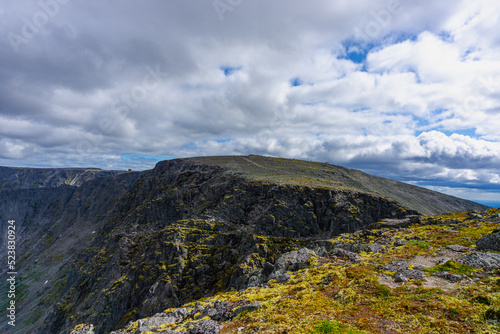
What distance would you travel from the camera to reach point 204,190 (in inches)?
2940

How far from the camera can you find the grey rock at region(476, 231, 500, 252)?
779 inches

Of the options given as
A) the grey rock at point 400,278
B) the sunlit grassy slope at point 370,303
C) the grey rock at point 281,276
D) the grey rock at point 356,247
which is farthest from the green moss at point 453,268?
the grey rock at point 281,276

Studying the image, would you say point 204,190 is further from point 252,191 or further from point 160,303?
point 160,303

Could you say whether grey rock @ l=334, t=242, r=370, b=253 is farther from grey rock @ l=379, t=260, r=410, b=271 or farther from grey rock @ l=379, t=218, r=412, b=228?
grey rock @ l=379, t=218, r=412, b=228

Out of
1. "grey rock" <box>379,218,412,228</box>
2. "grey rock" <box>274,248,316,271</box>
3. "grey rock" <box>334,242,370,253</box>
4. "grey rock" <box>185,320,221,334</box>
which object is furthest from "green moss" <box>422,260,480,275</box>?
"grey rock" <box>379,218,412,228</box>

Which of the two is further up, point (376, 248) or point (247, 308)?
point (376, 248)

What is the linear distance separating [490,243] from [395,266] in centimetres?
924

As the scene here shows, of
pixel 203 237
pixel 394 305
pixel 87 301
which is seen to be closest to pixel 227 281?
pixel 203 237

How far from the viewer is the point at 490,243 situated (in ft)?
66.3

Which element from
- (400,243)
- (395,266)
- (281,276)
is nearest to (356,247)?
(400,243)

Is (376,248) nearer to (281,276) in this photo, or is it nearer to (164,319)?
(281,276)

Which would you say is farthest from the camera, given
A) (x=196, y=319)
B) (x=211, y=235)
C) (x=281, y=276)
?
(x=211, y=235)

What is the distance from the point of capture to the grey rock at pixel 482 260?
16.8 metres

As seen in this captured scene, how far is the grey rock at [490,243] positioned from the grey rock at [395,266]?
7640 mm
